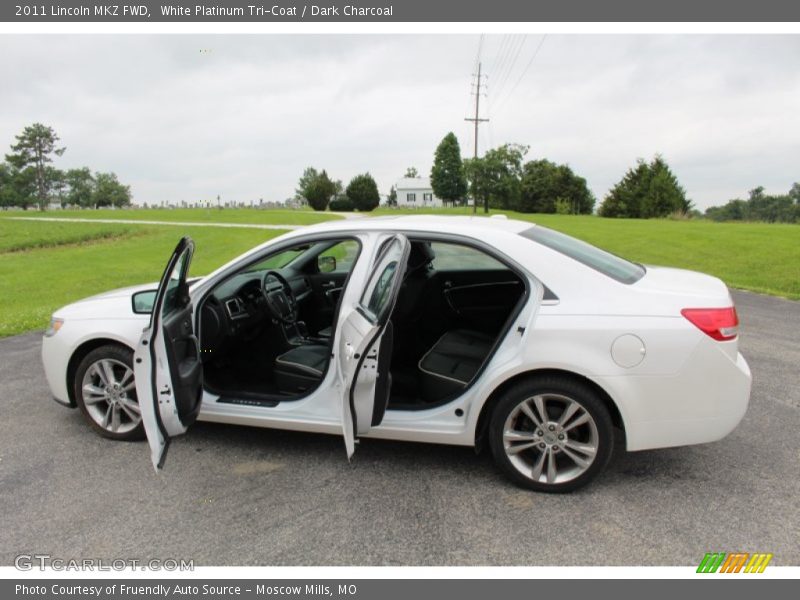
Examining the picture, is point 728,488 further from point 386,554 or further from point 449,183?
point 449,183

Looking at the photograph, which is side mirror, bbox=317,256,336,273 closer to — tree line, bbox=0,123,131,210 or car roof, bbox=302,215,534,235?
car roof, bbox=302,215,534,235

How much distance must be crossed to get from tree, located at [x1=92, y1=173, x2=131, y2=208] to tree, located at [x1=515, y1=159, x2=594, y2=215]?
7743 cm

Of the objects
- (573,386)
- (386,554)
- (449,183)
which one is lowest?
(386,554)

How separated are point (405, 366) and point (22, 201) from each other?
9378 centimetres

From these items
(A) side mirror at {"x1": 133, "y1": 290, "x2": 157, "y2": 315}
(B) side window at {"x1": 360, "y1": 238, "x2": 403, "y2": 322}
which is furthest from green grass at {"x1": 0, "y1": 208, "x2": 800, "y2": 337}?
(B) side window at {"x1": 360, "y1": 238, "x2": 403, "y2": 322}

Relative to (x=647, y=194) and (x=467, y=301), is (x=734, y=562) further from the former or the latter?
(x=647, y=194)

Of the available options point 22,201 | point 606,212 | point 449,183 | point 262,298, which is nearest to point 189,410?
point 262,298

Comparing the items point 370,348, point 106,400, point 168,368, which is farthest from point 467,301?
point 106,400

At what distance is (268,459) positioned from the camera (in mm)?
3613

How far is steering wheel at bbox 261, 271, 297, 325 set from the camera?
411 cm

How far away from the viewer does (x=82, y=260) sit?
1944cm

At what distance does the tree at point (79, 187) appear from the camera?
4154 inches

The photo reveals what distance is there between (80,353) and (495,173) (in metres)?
58.1

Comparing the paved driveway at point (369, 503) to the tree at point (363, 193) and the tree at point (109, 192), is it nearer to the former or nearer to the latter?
the tree at point (363, 193)
